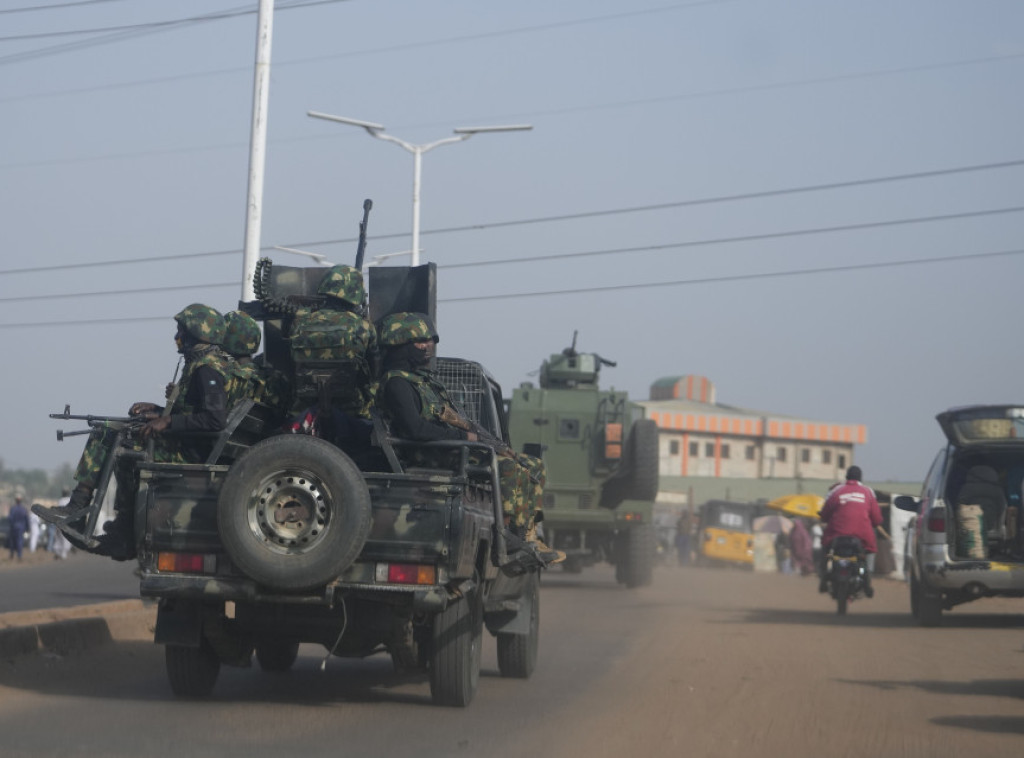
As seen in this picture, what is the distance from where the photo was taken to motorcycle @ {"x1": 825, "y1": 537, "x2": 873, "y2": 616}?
55.4 ft

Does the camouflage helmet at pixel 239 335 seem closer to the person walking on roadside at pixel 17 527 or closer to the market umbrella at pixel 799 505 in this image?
the person walking on roadside at pixel 17 527

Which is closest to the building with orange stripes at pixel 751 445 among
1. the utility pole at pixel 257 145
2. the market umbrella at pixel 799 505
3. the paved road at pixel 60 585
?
the market umbrella at pixel 799 505

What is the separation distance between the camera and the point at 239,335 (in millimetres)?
9109

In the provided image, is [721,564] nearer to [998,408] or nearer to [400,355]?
[998,408]

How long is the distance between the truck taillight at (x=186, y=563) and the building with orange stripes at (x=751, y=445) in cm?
8364

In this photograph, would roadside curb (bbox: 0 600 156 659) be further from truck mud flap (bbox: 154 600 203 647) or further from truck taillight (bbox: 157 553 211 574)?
truck taillight (bbox: 157 553 211 574)

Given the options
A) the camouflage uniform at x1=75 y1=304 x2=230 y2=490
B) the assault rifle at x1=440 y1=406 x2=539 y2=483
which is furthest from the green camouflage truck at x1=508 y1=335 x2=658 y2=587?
the camouflage uniform at x1=75 y1=304 x2=230 y2=490

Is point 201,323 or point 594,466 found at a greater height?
point 201,323

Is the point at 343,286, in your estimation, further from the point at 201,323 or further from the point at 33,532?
the point at 33,532

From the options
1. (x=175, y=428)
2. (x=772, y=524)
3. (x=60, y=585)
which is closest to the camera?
(x=175, y=428)

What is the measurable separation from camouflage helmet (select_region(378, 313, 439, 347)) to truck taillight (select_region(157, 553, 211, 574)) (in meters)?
1.60

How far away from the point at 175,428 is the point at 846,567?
406 inches

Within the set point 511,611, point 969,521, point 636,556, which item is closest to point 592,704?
point 511,611

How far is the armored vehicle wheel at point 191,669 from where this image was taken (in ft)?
28.2
